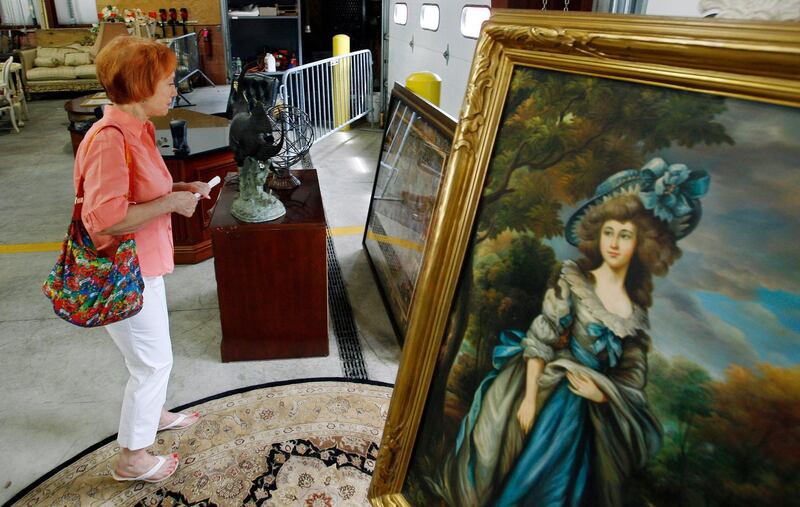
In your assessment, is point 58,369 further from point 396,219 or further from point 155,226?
point 396,219

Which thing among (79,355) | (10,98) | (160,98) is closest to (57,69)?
(10,98)

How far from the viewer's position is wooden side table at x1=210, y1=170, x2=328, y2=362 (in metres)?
2.93

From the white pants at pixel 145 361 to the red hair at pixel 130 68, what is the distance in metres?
0.65

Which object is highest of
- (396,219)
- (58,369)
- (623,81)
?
(623,81)

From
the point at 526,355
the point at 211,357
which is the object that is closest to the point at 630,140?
the point at 526,355

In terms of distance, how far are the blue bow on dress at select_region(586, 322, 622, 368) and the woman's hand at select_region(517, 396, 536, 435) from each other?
0.17 metres

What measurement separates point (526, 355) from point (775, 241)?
449 mm

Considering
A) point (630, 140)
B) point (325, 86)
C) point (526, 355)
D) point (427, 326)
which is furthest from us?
point (325, 86)

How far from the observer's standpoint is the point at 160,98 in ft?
6.40

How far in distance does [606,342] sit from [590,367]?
0.05 meters

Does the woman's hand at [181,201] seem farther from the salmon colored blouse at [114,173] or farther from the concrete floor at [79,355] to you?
the concrete floor at [79,355]

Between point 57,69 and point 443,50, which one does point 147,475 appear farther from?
point 57,69

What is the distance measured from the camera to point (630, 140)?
89 centimetres

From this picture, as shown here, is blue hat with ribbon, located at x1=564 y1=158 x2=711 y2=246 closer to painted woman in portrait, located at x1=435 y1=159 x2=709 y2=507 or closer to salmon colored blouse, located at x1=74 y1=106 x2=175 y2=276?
painted woman in portrait, located at x1=435 y1=159 x2=709 y2=507
